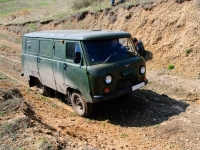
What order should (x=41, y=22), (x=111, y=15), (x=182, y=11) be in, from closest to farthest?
(x=182, y=11)
(x=111, y=15)
(x=41, y=22)

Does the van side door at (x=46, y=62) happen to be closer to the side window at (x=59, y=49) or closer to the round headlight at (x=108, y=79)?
the side window at (x=59, y=49)

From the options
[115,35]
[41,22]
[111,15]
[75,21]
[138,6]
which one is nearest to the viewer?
[115,35]

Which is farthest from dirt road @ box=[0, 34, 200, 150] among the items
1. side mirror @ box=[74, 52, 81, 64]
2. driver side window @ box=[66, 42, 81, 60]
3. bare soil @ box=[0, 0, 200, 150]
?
driver side window @ box=[66, 42, 81, 60]

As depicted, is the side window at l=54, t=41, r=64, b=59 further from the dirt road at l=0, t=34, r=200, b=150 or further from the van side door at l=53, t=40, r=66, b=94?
the dirt road at l=0, t=34, r=200, b=150

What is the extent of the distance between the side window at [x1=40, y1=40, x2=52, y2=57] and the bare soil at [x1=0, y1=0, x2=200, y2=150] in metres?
1.60

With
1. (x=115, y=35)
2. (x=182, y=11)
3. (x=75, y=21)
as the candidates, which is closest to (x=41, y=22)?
(x=75, y=21)

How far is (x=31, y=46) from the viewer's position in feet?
28.1

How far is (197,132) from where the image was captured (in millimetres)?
5504

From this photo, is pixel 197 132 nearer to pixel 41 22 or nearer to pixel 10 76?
pixel 10 76

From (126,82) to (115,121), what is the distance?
114 cm

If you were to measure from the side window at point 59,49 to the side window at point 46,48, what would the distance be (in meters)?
0.34

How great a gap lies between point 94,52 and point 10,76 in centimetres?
707

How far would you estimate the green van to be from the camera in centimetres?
595

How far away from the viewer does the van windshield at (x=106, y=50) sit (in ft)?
19.9
